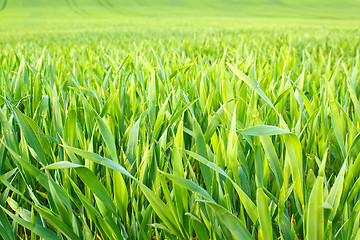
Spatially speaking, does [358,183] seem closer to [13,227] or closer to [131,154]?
[131,154]

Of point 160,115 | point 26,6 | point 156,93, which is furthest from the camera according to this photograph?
point 26,6

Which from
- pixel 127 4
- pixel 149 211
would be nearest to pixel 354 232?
pixel 149 211

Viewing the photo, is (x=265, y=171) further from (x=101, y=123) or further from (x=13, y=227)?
(x=13, y=227)

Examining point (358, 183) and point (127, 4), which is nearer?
point (358, 183)

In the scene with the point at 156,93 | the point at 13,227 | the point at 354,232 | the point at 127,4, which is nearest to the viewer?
the point at 354,232

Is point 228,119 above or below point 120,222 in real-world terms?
above

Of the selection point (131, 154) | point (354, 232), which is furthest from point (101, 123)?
point (354, 232)

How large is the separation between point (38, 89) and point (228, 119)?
586 millimetres

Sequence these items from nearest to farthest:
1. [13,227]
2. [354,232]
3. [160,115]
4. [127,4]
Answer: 1. [354,232]
2. [13,227]
3. [160,115]
4. [127,4]

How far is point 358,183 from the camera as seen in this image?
18.7 inches

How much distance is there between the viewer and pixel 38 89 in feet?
2.85

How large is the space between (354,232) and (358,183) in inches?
3.9

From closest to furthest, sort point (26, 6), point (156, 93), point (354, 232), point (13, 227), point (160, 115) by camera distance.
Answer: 1. point (354, 232)
2. point (13, 227)
3. point (160, 115)
4. point (156, 93)
5. point (26, 6)

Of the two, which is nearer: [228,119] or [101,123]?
[101,123]
